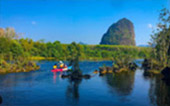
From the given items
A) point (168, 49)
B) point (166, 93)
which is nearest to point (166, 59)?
point (168, 49)

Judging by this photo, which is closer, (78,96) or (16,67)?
(78,96)

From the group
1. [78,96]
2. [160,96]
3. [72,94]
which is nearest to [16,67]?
[72,94]

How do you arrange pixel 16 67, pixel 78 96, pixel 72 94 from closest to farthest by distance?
pixel 78 96, pixel 72 94, pixel 16 67

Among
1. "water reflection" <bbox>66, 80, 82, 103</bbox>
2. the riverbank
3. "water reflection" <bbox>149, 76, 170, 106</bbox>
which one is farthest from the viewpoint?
the riverbank

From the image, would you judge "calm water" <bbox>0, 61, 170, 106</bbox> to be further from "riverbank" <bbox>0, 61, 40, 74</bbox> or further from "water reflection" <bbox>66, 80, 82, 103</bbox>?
"riverbank" <bbox>0, 61, 40, 74</bbox>

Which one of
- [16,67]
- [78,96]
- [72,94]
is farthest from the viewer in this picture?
[16,67]

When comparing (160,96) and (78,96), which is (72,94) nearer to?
(78,96)

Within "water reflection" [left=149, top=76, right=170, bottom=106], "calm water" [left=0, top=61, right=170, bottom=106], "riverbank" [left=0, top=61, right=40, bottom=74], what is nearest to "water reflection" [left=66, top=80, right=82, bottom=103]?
"calm water" [left=0, top=61, right=170, bottom=106]

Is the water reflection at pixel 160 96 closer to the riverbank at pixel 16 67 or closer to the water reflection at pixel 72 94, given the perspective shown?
the water reflection at pixel 72 94

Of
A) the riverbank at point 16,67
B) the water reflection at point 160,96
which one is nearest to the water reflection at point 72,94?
the water reflection at point 160,96

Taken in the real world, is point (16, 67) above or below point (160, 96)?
above

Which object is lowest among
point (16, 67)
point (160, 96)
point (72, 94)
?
point (160, 96)

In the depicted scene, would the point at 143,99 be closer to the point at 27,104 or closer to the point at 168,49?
the point at 27,104

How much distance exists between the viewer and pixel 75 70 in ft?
180
